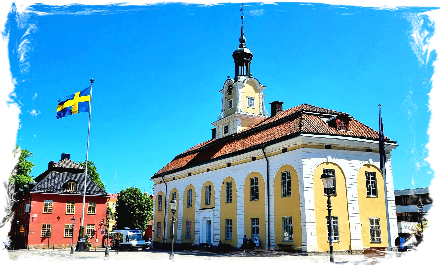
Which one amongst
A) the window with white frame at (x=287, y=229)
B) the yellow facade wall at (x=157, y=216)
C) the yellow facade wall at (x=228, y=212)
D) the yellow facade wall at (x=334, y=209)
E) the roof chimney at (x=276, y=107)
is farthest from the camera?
the yellow facade wall at (x=157, y=216)

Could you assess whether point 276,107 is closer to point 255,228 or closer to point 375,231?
point 255,228

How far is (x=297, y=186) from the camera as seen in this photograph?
27.0m

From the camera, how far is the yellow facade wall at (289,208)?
2642 cm

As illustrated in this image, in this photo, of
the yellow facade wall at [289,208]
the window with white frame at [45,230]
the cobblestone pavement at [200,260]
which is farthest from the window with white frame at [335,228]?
the window with white frame at [45,230]

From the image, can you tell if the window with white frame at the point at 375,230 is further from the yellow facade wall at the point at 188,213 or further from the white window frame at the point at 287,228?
the yellow facade wall at the point at 188,213

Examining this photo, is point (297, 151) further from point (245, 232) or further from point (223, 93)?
point (223, 93)

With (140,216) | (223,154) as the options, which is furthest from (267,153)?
(140,216)

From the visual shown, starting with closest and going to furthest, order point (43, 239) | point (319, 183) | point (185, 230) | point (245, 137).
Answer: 1. point (319, 183)
2. point (245, 137)
3. point (185, 230)
4. point (43, 239)

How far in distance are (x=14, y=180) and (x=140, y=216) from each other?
23101 mm

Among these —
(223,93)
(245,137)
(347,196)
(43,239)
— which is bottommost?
(43,239)

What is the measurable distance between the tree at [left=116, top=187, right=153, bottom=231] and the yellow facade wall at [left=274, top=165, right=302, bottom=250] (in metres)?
43.8

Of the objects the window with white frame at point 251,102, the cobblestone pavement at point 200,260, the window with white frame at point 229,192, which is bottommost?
the cobblestone pavement at point 200,260

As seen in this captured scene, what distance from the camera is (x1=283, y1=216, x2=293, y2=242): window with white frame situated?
27109 mm

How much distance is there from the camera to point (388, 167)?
2952 cm
